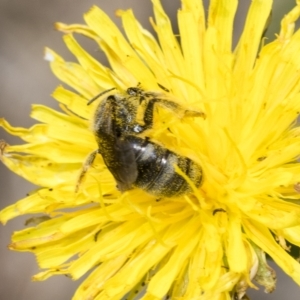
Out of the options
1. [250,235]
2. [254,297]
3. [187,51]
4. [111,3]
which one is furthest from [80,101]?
[111,3]

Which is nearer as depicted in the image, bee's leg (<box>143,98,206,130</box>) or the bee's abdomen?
the bee's abdomen

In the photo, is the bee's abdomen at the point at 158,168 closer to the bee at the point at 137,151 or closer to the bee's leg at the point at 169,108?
the bee at the point at 137,151

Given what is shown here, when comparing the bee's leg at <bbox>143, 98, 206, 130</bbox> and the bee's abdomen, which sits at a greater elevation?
the bee's leg at <bbox>143, 98, 206, 130</bbox>

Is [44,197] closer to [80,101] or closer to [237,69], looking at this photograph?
[80,101]

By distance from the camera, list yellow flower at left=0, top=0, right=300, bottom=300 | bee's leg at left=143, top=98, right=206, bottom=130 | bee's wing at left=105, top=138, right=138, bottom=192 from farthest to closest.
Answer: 1. yellow flower at left=0, top=0, right=300, bottom=300
2. bee's leg at left=143, top=98, right=206, bottom=130
3. bee's wing at left=105, top=138, right=138, bottom=192

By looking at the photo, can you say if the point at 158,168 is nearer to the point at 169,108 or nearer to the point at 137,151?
the point at 137,151

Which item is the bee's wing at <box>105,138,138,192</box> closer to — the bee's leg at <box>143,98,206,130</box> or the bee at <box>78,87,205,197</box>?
the bee at <box>78,87,205,197</box>

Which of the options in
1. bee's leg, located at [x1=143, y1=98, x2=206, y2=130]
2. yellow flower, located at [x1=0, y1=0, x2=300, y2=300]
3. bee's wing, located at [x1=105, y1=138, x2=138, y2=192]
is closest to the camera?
bee's wing, located at [x1=105, y1=138, x2=138, y2=192]

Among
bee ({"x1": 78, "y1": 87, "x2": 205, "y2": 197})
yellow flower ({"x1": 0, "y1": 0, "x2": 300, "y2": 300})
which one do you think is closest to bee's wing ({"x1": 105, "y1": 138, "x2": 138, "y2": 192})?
bee ({"x1": 78, "y1": 87, "x2": 205, "y2": 197})

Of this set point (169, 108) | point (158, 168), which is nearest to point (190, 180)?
point (158, 168)
